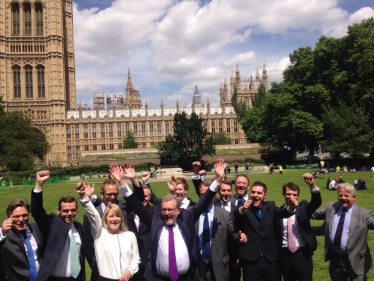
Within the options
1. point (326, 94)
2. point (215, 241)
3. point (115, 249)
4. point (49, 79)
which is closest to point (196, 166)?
point (215, 241)

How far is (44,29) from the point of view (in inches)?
2699

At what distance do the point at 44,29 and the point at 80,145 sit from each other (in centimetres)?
2225

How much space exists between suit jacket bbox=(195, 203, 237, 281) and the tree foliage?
95.1ft

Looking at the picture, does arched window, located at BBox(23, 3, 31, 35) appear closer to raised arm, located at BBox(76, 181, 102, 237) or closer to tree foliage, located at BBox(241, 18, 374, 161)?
tree foliage, located at BBox(241, 18, 374, 161)

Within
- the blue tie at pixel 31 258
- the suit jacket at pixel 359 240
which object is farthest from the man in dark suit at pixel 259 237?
the blue tie at pixel 31 258

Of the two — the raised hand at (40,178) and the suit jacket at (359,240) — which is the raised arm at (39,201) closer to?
the raised hand at (40,178)

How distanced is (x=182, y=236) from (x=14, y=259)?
1.93 m

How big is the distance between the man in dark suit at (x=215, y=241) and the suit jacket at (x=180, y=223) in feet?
0.94

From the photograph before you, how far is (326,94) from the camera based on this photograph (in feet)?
121

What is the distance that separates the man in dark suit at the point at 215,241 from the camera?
4.79 metres

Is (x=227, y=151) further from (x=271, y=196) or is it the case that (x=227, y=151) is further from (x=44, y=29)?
(x=44, y=29)

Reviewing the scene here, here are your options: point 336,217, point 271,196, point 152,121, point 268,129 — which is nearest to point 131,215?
point 336,217

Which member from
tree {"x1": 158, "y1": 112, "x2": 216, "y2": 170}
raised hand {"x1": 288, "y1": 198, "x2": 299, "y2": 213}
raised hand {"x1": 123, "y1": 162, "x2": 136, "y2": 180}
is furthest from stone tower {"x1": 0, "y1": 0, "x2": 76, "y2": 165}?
raised hand {"x1": 288, "y1": 198, "x2": 299, "y2": 213}

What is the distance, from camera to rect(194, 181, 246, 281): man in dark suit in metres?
4.79
